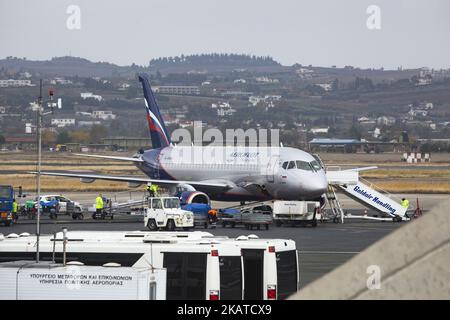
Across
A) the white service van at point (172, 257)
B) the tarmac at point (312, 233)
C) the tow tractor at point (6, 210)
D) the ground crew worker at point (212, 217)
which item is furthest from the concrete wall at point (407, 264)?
the ground crew worker at point (212, 217)

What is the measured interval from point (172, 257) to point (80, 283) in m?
3.50

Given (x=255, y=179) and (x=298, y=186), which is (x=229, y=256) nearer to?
(x=298, y=186)

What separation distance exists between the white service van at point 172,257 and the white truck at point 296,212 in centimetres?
3149

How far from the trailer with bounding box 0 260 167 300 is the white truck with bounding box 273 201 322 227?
3580cm

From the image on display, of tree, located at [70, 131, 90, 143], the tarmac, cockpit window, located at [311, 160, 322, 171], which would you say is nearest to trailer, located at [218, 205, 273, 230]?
the tarmac

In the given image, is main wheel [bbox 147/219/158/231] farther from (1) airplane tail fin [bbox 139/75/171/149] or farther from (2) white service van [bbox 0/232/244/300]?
(2) white service van [bbox 0/232/244/300]

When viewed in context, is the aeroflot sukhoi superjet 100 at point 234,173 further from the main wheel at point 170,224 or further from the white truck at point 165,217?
the main wheel at point 170,224

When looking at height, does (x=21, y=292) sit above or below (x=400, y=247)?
below

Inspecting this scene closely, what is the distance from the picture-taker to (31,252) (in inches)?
893

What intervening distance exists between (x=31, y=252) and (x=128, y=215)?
43.1 m

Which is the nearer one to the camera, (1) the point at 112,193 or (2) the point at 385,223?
(2) the point at 385,223

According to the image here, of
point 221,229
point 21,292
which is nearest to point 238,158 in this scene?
point 221,229

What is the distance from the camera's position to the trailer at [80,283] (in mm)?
17500

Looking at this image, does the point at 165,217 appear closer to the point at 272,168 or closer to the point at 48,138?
the point at 272,168
